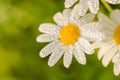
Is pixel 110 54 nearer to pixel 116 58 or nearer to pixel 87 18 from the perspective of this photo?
pixel 116 58

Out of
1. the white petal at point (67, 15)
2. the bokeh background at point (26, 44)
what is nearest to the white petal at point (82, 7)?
the white petal at point (67, 15)

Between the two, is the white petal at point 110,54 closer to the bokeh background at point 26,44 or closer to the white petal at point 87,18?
the white petal at point 87,18

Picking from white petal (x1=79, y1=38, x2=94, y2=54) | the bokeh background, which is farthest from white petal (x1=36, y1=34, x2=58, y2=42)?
the bokeh background

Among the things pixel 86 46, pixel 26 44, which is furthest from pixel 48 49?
pixel 26 44

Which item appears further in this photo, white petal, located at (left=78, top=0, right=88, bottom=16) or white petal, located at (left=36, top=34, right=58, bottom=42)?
white petal, located at (left=36, top=34, right=58, bottom=42)

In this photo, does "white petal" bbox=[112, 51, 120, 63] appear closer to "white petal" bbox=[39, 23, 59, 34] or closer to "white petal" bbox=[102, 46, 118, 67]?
"white petal" bbox=[102, 46, 118, 67]

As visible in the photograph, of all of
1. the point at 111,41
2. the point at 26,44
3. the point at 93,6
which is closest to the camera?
the point at 93,6
